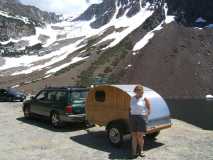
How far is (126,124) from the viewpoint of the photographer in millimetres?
11570

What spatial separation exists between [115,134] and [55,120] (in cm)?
484

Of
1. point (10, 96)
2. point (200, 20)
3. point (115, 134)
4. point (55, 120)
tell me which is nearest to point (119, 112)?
point (115, 134)

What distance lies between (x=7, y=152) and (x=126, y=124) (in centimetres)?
406

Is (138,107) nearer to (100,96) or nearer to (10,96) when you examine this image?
(100,96)

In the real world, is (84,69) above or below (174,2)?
below

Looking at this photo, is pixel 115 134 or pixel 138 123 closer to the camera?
pixel 138 123

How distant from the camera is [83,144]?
12516 mm

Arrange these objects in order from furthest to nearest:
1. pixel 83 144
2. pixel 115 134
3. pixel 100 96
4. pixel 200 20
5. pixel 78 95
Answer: pixel 200 20 < pixel 78 95 < pixel 100 96 < pixel 83 144 < pixel 115 134

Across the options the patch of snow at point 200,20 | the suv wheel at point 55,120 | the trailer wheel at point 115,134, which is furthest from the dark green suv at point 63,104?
the patch of snow at point 200,20

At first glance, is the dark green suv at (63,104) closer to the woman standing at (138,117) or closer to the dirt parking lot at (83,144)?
the dirt parking lot at (83,144)

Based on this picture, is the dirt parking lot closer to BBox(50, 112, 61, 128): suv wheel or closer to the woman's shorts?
BBox(50, 112, 61, 128): suv wheel

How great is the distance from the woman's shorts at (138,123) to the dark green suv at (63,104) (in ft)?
17.3

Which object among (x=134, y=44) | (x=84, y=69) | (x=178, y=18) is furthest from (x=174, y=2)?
(x=84, y=69)

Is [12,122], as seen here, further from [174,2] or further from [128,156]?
[174,2]
